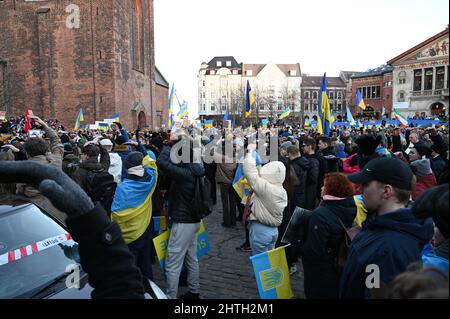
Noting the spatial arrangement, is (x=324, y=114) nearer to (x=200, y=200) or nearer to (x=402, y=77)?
(x=200, y=200)

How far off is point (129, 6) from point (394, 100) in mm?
46857

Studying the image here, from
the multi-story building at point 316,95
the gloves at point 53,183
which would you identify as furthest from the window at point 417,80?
the gloves at point 53,183

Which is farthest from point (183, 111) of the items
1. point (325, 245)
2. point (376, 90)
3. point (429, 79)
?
point (376, 90)

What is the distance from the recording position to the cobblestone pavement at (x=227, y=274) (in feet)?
16.4

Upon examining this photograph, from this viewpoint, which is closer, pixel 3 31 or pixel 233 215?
pixel 233 215

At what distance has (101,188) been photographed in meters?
5.00

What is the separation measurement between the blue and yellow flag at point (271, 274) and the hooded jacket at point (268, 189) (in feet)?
3.25

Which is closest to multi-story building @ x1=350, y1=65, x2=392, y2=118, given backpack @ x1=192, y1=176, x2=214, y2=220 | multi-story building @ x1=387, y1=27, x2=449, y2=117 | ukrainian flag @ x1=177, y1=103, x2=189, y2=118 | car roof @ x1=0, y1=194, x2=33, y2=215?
multi-story building @ x1=387, y1=27, x2=449, y2=117

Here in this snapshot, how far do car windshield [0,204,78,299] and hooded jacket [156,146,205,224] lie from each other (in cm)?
141

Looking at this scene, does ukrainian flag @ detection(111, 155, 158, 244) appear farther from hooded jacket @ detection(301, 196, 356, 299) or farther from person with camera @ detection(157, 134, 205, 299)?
hooded jacket @ detection(301, 196, 356, 299)

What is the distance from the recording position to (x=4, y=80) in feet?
87.6

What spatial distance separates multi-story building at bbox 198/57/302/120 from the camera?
80.4 metres
